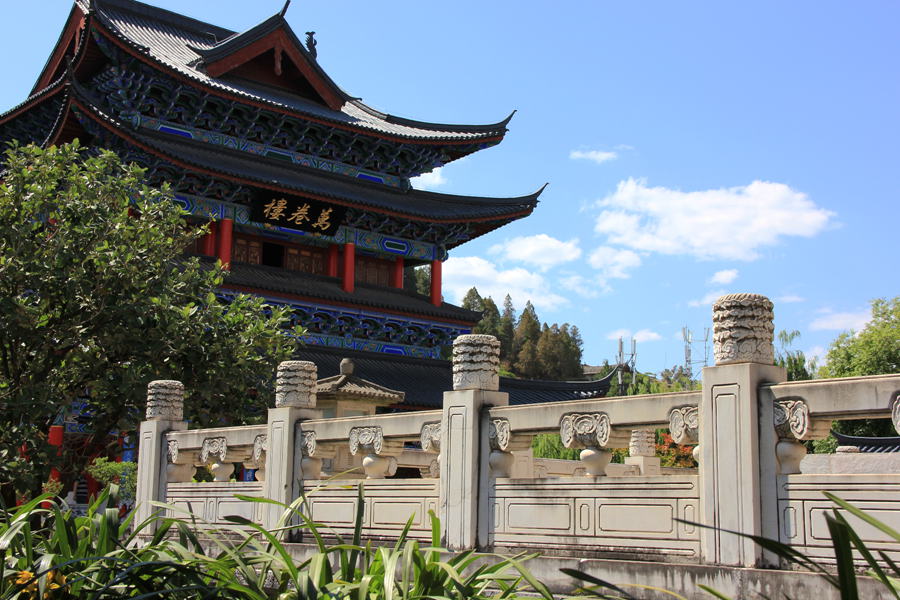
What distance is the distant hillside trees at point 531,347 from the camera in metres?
71.6

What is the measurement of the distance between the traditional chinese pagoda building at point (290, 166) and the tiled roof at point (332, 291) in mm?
62

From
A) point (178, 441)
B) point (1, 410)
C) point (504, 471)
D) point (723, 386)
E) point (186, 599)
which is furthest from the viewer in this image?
point (1, 410)

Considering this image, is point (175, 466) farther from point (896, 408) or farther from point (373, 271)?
point (373, 271)

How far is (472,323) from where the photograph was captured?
99.2ft

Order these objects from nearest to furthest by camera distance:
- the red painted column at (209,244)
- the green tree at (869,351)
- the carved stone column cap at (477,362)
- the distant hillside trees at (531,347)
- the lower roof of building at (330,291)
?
the carved stone column cap at (477,362)
the lower roof of building at (330,291)
the red painted column at (209,244)
the green tree at (869,351)
the distant hillside trees at (531,347)

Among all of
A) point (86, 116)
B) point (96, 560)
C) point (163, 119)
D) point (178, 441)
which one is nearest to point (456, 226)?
point (163, 119)

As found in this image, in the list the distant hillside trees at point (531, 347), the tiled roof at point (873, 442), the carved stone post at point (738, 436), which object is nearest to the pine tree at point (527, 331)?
the distant hillside trees at point (531, 347)

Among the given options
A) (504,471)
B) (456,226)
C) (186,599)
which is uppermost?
(456,226)

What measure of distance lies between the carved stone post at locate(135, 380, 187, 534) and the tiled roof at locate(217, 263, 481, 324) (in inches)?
524

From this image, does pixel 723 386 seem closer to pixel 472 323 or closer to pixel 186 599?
pixel 186 599

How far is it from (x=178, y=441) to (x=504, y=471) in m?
4.84

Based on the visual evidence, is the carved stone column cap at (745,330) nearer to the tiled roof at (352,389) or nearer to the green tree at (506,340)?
the tiled roof at (352,389)

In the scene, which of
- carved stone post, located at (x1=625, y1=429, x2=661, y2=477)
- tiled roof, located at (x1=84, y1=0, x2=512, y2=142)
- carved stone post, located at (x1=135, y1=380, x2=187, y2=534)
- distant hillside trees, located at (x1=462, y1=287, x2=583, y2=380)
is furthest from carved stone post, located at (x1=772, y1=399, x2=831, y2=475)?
distant hillside trees, located at (x1=462, y1=287, x2=583, y2=380)

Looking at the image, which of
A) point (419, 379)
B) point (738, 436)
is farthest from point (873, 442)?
point (738, 436)
